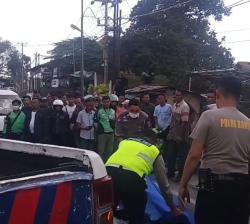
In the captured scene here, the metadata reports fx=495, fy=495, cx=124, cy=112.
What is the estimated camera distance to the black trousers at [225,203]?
378cm

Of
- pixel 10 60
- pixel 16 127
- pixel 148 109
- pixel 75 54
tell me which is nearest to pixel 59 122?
pixel 16 127

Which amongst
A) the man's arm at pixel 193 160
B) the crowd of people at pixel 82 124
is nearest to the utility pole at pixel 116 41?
the crowd of people at pixel 82 124

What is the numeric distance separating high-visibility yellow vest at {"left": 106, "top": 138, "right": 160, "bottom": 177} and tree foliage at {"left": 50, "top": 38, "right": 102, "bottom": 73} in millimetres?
39363

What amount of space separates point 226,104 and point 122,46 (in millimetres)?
32384

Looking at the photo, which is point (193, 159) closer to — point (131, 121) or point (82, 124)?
point (131, 121)

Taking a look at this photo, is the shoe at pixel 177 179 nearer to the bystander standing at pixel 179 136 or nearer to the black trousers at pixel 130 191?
the bystander standing at pixel 179 136

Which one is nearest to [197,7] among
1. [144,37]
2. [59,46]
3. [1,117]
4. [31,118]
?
[144,37]

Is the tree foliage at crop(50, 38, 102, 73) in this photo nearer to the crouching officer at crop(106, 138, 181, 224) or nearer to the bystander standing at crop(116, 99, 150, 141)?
the bystander standing at crop(116, 99, 150, 141)

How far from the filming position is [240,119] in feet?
12.6

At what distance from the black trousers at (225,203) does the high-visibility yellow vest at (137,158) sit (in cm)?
65

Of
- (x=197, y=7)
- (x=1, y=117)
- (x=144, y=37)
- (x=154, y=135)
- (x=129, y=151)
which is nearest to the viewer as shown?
(x=129, y=151)

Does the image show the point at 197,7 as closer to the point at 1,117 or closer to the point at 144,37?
the point at 144,37

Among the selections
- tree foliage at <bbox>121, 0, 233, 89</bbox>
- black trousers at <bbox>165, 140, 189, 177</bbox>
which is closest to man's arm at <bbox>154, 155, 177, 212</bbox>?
black trousers at <bbox>165, 140, 189, 177</bbox>

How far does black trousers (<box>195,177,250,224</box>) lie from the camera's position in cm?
378
